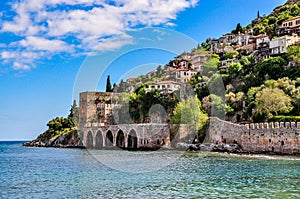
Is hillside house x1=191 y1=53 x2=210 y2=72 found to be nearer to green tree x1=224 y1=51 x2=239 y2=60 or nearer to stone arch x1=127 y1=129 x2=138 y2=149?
green tree x1=224 y1=51 x2=239 y2=60

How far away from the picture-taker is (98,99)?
75.6 metres

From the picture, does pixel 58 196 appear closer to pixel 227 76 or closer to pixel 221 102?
pixel 221 102

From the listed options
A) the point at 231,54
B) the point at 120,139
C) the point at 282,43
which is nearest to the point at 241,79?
the point at 282,43

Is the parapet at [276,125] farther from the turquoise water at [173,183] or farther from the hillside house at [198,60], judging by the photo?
the hillside house at [198,60]

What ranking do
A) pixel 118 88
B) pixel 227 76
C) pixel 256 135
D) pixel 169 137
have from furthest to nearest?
pixel 118 88 < pixel 227 76 < pixel 169 137 < pixel 256 135

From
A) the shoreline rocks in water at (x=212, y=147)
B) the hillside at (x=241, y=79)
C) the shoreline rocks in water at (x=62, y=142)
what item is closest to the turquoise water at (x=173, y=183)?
the shoreline rocks in water at (x=212, y=147)

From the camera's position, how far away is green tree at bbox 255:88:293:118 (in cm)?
4009

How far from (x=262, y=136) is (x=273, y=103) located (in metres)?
6.45

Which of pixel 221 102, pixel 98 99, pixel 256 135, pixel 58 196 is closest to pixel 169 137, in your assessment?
pixel 221 102

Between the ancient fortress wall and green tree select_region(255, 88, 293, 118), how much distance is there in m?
4.03

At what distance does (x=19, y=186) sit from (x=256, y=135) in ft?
78.0

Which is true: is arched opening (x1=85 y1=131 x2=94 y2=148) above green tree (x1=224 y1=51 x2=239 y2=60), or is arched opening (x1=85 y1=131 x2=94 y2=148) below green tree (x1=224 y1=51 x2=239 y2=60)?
below

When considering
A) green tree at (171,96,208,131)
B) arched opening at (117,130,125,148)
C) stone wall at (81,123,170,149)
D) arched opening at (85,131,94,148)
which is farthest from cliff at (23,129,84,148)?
green tree at (171,96,208,131)

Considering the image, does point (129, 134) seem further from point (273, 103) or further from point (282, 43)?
point (282, 43)
